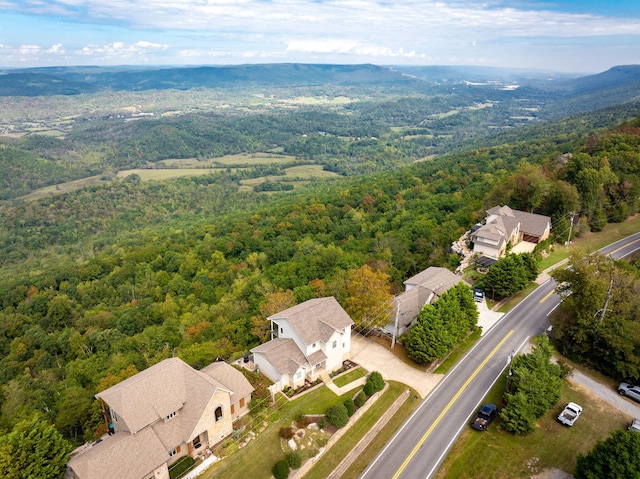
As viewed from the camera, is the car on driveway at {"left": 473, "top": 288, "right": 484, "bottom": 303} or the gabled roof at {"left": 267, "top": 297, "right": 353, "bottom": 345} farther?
the car on driveway at {"left": 473, "top": 288, "right": 484, "bottom": 303}

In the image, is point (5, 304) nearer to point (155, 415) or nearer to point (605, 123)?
point (155, 415)

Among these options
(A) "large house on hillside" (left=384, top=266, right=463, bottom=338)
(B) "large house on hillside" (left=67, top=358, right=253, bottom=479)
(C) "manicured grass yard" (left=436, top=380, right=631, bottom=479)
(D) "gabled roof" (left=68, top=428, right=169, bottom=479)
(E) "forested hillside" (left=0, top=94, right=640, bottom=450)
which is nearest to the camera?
(D) "gabled roof" (left=68, top=428, right=169, bottom=479)

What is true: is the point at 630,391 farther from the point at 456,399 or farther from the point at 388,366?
the point at 388,366

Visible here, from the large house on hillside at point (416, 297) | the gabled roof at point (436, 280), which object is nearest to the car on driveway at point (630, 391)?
the large house on hillside at point (416, 297)

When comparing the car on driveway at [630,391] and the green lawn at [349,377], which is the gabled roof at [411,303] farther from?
the car on driveway at [630,391]

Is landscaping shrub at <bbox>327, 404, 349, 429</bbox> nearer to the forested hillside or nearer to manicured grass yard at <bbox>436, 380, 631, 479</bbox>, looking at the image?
manicured grass yard at <bbox>436, 380, 631, 479</bbox>

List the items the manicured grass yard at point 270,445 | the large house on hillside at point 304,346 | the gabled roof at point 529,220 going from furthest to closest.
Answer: the gabled roof at point 529,220
the large house on hillside at point 304,346
the manicured grass yard at point 270,445

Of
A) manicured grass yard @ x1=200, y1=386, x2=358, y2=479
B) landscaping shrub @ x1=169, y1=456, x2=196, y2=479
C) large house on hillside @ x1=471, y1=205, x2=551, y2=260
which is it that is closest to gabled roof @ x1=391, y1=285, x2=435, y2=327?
manicured grass yard @ x1=200, y1=386, x2=358, y2=479
